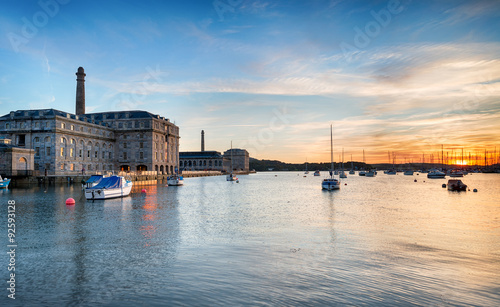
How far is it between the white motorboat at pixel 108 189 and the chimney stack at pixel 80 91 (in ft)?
245

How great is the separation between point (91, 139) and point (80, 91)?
860 inches

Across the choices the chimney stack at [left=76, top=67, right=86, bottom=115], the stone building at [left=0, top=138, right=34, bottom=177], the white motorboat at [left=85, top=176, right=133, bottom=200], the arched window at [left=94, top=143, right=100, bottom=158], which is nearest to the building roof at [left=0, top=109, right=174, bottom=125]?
the chimney stack at [left=76, top=67, right=86, bottom=115]

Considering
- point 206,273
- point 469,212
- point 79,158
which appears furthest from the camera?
point 79,158

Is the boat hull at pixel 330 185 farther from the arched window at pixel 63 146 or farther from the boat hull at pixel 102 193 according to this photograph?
the arched window at pixel 63 146

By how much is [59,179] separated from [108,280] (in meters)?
77.2

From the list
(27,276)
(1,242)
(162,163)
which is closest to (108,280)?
(27,276)

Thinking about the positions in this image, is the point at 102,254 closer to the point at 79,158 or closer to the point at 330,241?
the point at 330,241

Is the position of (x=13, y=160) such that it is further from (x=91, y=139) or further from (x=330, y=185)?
(x=330, y=185)

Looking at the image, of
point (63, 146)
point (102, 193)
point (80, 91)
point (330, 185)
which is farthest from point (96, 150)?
point (330, 185)

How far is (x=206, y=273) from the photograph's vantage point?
13836mm

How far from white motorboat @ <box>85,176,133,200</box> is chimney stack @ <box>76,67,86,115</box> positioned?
7471cm

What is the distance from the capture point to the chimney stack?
113062mm

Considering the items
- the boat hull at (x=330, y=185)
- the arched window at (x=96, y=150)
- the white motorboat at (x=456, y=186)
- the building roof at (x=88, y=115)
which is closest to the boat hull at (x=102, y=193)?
the boat hull at (x=330, y=185)

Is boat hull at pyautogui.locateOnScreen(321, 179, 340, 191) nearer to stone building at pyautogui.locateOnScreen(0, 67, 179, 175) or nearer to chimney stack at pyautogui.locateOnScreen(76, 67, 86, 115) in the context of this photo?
stone building at pyautogui.locateOnScreen(0, 67, 179, 175)
